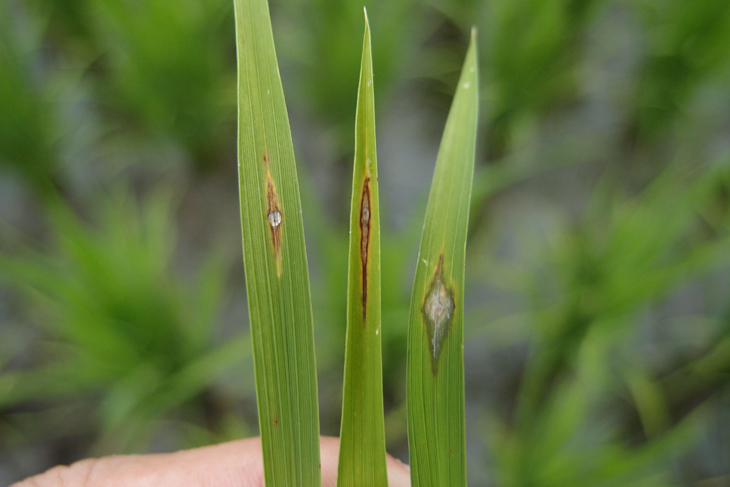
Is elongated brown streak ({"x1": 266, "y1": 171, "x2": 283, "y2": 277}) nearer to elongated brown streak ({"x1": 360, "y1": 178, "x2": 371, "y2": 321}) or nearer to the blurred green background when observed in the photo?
elongated brown streak ({"x1": 360, "y1": 178, "x2": 371, "y2": 321})

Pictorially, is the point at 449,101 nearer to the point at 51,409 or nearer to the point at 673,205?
the point at 673,205

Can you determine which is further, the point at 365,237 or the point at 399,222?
the point at 399,222

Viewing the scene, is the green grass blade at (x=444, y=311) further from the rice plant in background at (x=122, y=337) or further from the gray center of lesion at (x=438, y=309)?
the rice plant in background at (x=122, y=337)

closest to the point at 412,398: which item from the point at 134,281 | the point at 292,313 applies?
the point at 292,313

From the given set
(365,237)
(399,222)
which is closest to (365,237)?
(365,237)

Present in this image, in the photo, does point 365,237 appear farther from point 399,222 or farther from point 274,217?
point 399,222

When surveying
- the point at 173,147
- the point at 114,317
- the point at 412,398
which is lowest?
the point at 412,398

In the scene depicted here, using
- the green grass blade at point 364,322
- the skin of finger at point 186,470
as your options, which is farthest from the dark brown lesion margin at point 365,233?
the skin of finger at point 186,470

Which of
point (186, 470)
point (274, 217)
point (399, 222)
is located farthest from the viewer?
point (399, 222)
